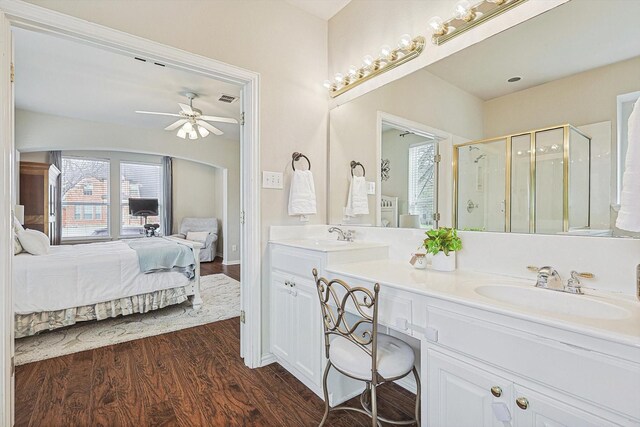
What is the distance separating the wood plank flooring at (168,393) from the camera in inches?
64.0

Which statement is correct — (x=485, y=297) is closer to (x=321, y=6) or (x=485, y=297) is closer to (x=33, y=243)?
(x=321, y=6)

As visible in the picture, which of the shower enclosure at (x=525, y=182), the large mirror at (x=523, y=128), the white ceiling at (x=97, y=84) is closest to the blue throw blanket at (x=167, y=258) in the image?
the white ceiling at (x=97, y=84)

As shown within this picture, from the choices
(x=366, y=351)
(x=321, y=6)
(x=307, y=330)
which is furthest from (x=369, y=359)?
(x=321, y=6)

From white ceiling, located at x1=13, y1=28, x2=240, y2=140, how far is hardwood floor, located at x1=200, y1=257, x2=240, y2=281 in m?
2.69

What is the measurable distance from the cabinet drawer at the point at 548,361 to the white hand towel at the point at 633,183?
41 cm

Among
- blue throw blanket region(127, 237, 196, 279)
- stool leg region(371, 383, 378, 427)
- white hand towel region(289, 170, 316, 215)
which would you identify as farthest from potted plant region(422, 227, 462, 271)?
blue throw blanket region(127, 237, 196, 279)

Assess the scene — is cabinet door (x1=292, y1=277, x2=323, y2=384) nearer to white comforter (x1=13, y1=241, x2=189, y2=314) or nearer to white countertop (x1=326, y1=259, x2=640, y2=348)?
white countertop (x1=326, y1=259, x2=640, y2=348)

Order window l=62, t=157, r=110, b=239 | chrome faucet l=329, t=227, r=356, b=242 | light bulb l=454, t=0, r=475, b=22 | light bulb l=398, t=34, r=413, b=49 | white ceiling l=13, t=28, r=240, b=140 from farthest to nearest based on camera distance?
window l=62, t=157, r=110, b=239
white ceiling l=13, t=28, r=240, b=140
chrome faucet l=329, t=227, r=356, b=242
light bulb l=398, t=34, r=413, b=49
light bulb l=454, t=0, r=475, b=22

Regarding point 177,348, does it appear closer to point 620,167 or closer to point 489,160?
point 489,160

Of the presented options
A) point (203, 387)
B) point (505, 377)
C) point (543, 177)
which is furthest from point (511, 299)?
point (203, 387)

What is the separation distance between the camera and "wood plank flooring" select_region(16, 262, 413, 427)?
1626 millimetres

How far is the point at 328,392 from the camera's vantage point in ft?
5.49

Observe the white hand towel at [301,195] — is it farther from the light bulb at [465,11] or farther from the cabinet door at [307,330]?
the light bulb at [465,11]

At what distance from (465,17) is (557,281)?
135cm
